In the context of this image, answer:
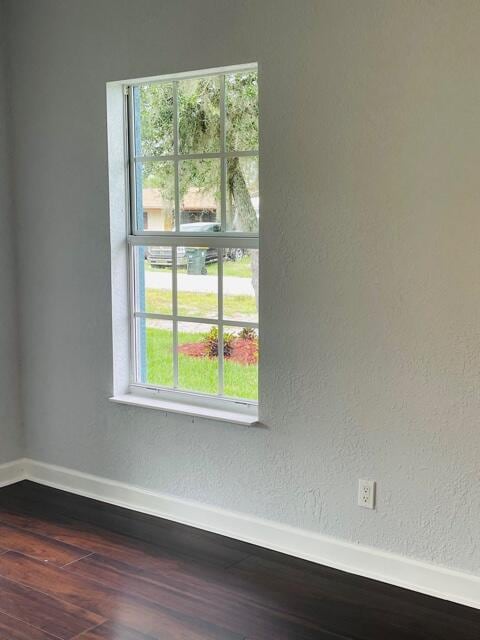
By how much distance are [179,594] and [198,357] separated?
3.54ft

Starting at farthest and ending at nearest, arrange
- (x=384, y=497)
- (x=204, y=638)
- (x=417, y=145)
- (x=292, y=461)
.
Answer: (x=292, y=461) → (x=384, y=497) → (x=417, y=145) → (x=204, y=638)

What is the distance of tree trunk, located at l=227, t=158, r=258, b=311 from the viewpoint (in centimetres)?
312

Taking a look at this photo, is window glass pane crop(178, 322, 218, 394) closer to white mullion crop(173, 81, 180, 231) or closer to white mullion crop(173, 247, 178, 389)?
white mullion crop(173, 247, 178, 389)

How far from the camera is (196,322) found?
333cm

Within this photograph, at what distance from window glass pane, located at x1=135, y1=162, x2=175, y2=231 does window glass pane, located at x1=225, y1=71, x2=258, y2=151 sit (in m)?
0.36

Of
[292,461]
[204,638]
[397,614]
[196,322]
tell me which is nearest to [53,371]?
[196,322]

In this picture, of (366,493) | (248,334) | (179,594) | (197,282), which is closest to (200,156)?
(197,282)

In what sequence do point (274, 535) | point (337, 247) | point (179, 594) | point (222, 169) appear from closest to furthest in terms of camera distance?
1. point (179, 594)
2. point (337, 247)
3. point (274, 535)
4. point (222, 169)

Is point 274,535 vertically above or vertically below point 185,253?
below

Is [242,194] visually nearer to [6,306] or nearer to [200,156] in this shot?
[200,156]

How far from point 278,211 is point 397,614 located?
5.09 feet

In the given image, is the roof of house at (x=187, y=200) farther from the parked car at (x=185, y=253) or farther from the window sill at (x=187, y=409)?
the window sill at (x=187, y=409)

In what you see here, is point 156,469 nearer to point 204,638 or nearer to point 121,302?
point 121,302

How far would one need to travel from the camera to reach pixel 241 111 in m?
3.09
